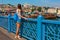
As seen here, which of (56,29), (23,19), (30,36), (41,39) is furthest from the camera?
(23,19)

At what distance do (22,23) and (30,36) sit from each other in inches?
42.6

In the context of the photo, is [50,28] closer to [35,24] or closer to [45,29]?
[45,29]

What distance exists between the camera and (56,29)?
685 cm

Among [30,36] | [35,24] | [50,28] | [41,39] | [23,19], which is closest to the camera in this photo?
[50,28]

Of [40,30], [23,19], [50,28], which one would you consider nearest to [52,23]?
[50,28]

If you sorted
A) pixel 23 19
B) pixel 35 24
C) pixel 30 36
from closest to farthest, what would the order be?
pixel 35 24 → pixel 30 36 → pixel 23 19

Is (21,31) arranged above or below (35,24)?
below

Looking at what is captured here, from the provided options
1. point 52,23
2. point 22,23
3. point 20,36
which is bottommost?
point 20,36

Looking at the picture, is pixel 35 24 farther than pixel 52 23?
Yes

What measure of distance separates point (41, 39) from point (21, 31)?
2904 millimetres

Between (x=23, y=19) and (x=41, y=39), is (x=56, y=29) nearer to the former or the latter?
(x=41, y=39)

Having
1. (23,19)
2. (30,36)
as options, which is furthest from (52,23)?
(23,19)

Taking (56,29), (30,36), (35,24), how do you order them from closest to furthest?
(56,29), (35,24), (30,36)

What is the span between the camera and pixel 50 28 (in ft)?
24.2
